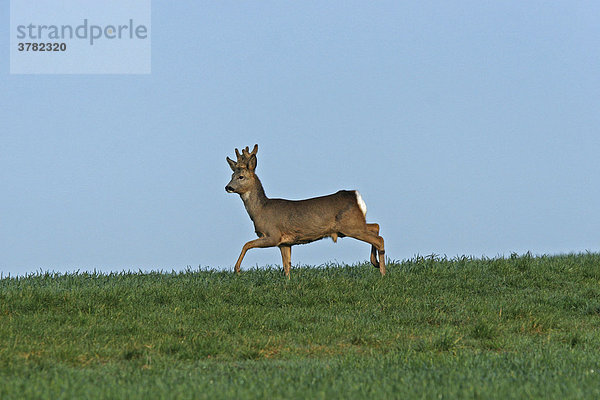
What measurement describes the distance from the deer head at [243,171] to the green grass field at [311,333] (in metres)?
2.09

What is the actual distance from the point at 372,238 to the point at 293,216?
190 cm

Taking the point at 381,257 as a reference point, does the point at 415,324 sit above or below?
below

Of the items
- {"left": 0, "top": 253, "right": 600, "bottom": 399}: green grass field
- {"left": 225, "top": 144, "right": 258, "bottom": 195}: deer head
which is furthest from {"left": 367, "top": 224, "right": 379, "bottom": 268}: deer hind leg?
{"left": 225, "top": 144, "right": 258, "bottom": 195}: deer head

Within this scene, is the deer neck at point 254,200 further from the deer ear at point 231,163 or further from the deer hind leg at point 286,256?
the deer hind leg at point 286,256

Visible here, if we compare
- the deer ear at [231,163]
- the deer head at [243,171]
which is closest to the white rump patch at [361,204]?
the deer head at [243,171]

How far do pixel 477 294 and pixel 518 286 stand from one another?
157cm

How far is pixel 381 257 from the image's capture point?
52.0ft

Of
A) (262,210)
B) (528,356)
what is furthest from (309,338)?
(262,210)

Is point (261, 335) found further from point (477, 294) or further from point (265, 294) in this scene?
point (477, 294)

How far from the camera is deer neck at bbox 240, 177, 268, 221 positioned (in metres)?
15.7

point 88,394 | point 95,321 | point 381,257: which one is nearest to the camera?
point 88,394

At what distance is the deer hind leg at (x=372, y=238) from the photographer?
1550 centimetres

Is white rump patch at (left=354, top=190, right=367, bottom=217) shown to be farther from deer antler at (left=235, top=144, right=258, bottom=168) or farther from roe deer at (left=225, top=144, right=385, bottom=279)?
deer antler at (left=235, top=144, right=258, bottom=168)

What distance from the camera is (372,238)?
51.3 ft
